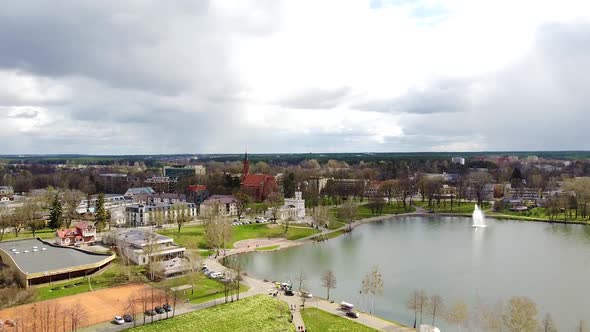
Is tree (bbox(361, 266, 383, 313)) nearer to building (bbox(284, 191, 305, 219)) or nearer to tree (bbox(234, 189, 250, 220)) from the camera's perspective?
building (bbox(284, 191, 305, 219))

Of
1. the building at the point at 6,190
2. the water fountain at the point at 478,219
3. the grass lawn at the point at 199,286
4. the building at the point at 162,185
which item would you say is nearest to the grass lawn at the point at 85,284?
the grass lawn at the point at 199,286

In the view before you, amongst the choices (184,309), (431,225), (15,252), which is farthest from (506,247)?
(15,252)

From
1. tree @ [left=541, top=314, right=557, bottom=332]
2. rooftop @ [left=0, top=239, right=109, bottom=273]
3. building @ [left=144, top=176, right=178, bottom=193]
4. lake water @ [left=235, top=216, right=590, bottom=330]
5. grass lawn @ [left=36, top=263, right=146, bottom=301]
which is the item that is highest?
building @ [left=144, top=176, right=178, bottom=193]

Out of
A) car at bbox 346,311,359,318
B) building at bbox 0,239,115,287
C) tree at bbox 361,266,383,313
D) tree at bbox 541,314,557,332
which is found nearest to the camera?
tree at bbox 541,314,557,332

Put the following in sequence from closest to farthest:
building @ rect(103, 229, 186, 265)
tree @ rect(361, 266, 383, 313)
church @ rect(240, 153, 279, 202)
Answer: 1. tree @ rect(361, 266, 383, 313)
2. building @ rect(103, 229, 186, 265)
3. church @ rect(240, 153, 279, 202)

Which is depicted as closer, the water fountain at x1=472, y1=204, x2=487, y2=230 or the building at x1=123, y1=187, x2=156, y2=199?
the water fountain at x1=472, y1=204, x2=487, y2=230

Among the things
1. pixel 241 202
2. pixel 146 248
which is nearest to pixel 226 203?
pixel 241 202

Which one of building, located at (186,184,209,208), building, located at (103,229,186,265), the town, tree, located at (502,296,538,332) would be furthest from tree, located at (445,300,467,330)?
building, located at (186,184,209,208)
